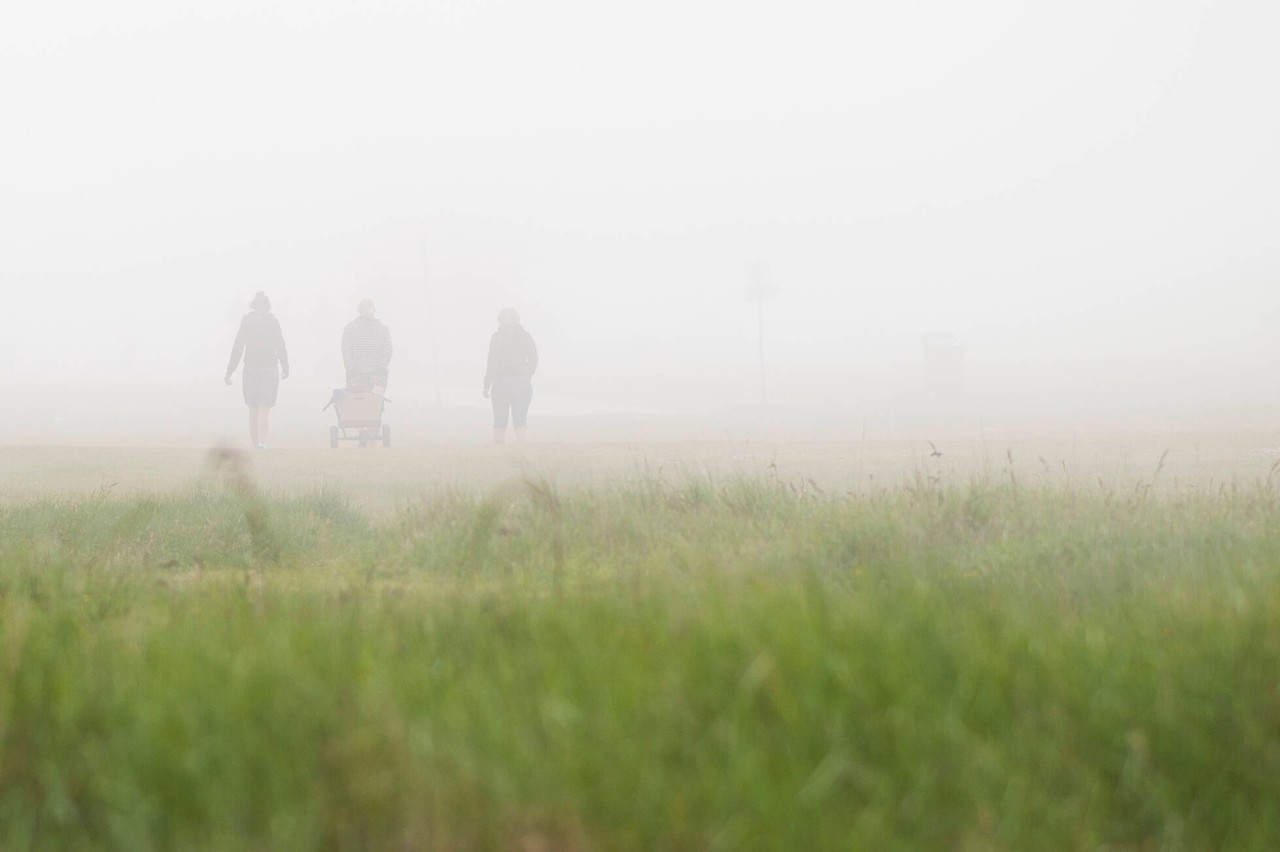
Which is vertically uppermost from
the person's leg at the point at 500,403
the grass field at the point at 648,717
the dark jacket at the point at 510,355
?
the dark jacket at the point at 510,355

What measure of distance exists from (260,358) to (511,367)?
3.72m

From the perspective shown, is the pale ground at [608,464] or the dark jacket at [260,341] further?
the dark jacket at [260,341]

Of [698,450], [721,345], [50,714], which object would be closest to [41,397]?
[698,450]

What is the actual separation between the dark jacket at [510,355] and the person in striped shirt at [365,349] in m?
1.71

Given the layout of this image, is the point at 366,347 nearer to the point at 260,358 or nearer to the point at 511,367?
the point at 260,358

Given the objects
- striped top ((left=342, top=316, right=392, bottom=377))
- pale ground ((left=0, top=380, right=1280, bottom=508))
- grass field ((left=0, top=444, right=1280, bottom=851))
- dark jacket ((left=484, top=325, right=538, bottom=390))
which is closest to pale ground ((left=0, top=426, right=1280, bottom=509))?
pale ground ((left=0, top=380, right=1280, bottom=508))

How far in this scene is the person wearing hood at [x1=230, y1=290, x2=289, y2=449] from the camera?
→ 19.0 metres

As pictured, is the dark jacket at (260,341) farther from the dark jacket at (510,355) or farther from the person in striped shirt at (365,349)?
the dark jacket at (510,355)

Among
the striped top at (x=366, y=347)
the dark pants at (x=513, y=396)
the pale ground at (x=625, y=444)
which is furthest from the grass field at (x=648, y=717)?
the striped top at (x=366, y=347)

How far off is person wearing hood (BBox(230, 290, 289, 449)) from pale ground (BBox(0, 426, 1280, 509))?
5.47ft

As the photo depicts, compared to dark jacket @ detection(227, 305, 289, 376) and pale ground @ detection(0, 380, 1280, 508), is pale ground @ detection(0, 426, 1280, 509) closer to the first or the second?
pale ground @ detection(0, 380, 1280, 508)

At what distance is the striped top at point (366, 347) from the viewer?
20484 mm

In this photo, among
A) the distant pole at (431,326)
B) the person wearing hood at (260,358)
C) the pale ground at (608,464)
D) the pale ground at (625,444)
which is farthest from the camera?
the distant pole at (431,326)

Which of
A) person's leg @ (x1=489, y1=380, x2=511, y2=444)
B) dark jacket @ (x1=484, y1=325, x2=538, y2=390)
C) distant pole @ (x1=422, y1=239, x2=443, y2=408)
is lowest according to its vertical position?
person's leg @ (x1=489, y1=380, x2=511, y2=444)
